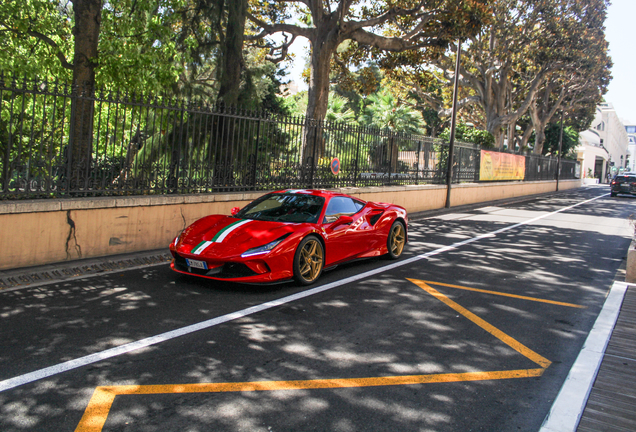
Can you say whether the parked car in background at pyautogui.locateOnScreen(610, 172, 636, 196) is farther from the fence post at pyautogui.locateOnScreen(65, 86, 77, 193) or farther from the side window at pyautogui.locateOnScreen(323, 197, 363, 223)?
the fence post at pyautogui.locateOnScreen(65, 86, 77, 193)

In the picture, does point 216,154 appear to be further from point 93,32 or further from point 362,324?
point 362,324

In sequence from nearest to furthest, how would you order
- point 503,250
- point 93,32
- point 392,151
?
point 93,32
point 503,250
point 392,151

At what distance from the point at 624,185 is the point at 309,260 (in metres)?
36.0

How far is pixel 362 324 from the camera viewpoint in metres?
5.31

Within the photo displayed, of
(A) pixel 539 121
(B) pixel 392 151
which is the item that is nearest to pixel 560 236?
(B) pixel 392 151

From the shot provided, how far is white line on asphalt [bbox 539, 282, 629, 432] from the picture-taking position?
340 cm

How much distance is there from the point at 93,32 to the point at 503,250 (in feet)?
30.7

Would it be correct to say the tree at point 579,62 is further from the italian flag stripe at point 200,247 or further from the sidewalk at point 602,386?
the italian flag stripe at point 200,247

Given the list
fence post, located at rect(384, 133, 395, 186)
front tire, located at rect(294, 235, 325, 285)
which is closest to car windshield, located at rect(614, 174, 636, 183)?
fence post, located at rect(384, 133, 395, 186)

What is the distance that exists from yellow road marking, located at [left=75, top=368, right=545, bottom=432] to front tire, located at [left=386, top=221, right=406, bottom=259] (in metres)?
4.52

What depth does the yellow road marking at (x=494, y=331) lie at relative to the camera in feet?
15.1

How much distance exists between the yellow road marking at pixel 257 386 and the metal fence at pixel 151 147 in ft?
15.8

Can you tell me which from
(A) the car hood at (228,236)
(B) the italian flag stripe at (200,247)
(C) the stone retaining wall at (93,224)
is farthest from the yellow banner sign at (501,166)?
(B) the italian flag stripe at (200,247)

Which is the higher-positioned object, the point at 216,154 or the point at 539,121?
the point at 539,121
